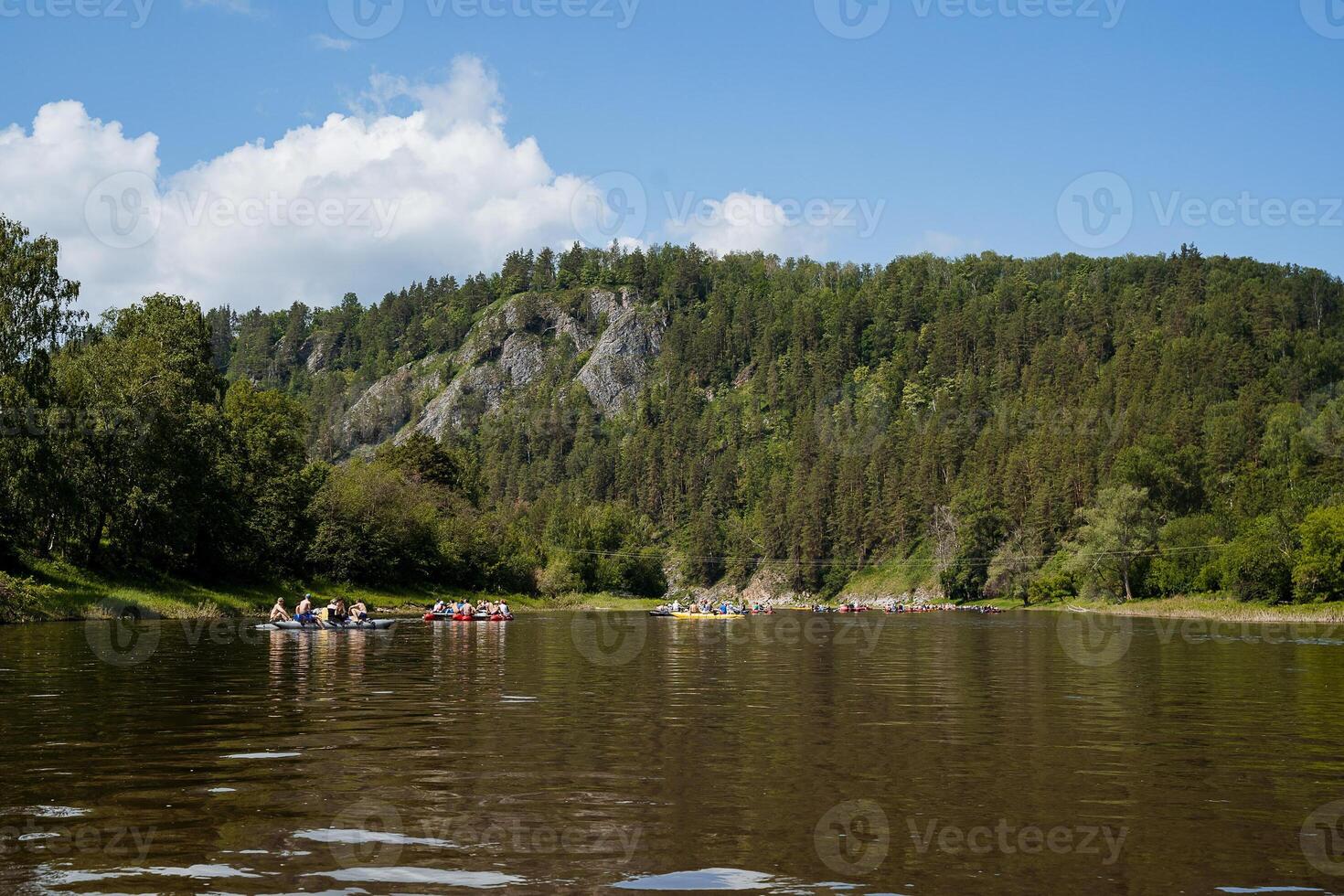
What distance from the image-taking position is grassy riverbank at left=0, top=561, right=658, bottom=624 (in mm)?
63688

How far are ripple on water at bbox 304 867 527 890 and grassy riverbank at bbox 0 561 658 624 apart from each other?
188 ft

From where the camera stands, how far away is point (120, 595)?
7344 cm

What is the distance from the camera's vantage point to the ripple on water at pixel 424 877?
12.7 meters

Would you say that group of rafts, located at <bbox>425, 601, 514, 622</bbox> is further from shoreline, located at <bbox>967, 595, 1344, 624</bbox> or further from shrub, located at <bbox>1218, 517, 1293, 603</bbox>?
shrub, located at <bbox>1218, 517, 1293, 603</bbox>

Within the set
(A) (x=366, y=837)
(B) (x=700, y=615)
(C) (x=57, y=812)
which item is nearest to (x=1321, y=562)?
(B) (x=700, y=615)

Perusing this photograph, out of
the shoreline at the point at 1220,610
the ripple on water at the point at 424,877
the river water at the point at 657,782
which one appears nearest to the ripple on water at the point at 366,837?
the river water at the point at 657,782

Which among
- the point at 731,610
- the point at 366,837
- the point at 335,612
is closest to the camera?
the point at 366,837

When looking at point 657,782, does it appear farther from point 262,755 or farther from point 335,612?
point 335,612

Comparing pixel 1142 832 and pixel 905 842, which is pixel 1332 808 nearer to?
pixel 1142 832

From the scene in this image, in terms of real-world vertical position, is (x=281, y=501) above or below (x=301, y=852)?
above

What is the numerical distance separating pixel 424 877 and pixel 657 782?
6.41 meters

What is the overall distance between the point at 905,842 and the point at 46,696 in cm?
2359

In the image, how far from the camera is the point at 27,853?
13602 mm

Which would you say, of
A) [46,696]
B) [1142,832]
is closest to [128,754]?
[46,696]
